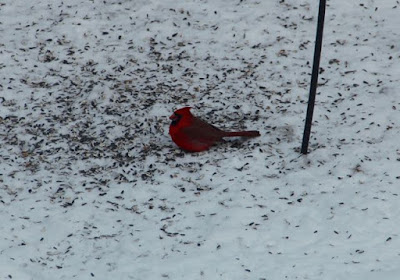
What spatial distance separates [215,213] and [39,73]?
8.22 feet

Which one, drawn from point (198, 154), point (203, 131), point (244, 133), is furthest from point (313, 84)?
point (198, 154)

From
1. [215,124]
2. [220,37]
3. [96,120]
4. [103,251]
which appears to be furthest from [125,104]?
[103,251]

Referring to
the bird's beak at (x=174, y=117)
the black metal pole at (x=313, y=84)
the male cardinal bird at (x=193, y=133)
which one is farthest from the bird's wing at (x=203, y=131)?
the black metal pole at (x=313, y=84)

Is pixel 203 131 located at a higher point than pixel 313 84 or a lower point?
lower

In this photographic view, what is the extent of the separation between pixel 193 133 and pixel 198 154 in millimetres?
172

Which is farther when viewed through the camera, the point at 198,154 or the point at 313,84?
the point at 198,154

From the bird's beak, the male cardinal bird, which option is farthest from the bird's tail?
the bird's beak

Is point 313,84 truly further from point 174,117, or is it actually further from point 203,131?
point 174,117

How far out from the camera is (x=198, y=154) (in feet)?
17.0

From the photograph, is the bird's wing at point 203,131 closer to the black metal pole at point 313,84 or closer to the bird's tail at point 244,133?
the bird's tail at point 244,133

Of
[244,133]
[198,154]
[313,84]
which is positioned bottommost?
[198,154]

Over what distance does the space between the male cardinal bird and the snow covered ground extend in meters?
0.08

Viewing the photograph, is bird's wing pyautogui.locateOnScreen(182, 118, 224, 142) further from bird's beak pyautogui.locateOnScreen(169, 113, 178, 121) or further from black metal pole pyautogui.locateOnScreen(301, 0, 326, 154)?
black metal pole pyautogui.locateOnScreen(301, 0, 326, 154)

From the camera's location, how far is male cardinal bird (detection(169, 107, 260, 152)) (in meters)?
5.12
